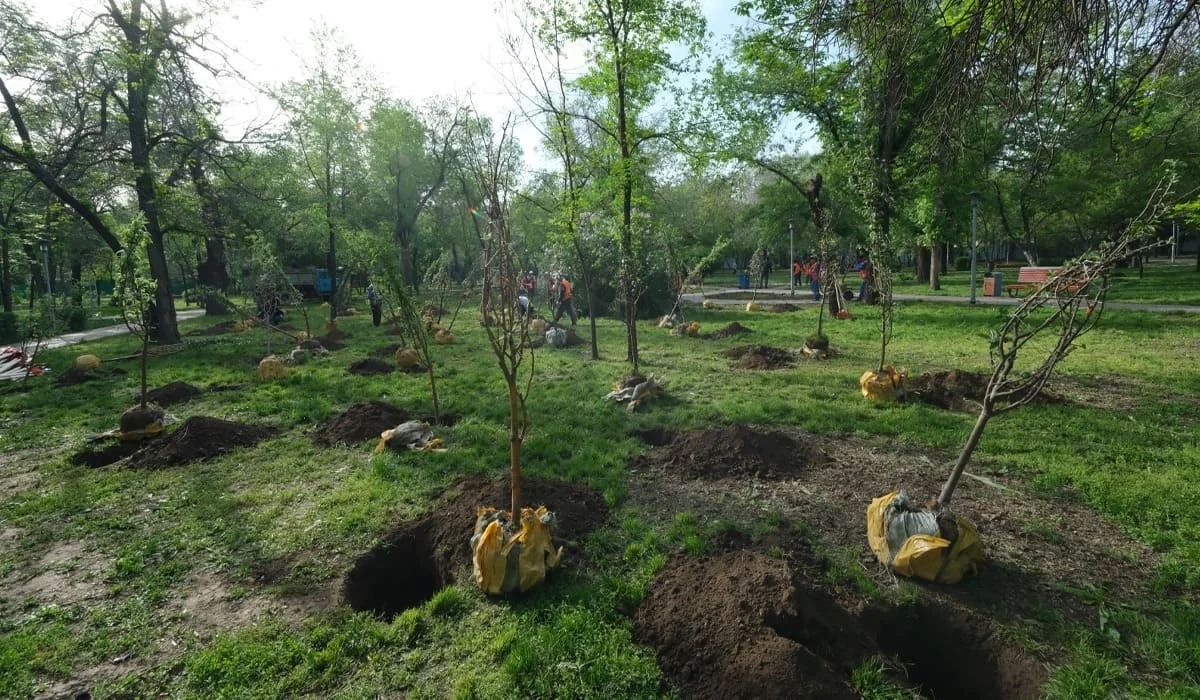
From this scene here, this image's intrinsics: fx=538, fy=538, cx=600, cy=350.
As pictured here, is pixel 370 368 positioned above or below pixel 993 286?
below

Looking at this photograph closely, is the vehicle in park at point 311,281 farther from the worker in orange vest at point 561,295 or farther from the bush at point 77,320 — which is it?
the worker in orange vest at point 561,295

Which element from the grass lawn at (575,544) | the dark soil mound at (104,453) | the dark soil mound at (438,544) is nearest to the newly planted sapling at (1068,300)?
the grass lawn at (575,544)

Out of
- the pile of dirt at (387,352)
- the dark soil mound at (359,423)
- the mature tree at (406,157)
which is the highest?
the mature tree at (406,157)

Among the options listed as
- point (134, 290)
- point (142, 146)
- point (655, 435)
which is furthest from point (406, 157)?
point (655, 435)

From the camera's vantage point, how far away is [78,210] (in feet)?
42.5

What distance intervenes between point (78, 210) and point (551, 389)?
13.0m

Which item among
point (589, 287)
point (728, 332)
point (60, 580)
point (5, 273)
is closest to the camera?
point (60, 580)

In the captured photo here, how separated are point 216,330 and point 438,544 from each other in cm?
1900

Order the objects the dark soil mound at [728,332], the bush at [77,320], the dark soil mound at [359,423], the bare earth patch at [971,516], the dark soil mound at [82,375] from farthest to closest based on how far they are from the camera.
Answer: the bush at [77,320] → the dark soil mound at [728,332] → the dark soil mound at [82,375] → the dark soil mound at [359,423] → the bare earth patch at [971,516]

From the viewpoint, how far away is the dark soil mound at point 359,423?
673cm

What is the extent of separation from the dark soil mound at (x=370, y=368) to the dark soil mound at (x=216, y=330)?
33.6 feet

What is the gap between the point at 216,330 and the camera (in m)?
18.7

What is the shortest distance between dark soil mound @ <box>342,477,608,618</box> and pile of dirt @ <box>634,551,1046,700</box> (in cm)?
106

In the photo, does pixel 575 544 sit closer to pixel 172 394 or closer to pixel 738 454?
pixel 738 454
